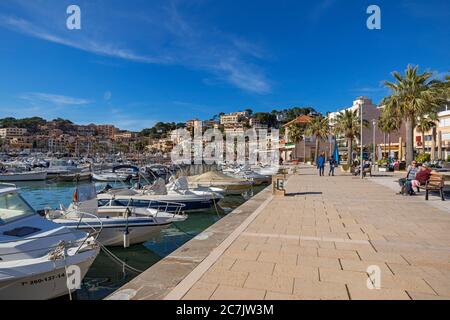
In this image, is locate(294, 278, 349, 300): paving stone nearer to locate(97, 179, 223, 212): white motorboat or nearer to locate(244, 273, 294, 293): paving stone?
locate(244, 273, 294, 293): paving stone

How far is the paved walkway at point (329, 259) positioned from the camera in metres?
4.44

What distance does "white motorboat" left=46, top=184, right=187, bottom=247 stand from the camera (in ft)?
34.1

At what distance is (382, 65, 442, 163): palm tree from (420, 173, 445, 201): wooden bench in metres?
14.2

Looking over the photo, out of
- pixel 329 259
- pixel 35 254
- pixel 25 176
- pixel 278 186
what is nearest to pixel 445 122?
pixel 278 186

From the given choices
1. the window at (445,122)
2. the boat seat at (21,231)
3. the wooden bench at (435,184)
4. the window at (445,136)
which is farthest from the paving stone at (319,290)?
the window at (445,136)

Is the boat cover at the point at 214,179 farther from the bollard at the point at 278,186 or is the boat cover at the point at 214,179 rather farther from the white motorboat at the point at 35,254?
the white motorboat at the point at 35,254

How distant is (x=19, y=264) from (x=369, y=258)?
627cm

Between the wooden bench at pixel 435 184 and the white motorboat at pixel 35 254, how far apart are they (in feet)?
41.9

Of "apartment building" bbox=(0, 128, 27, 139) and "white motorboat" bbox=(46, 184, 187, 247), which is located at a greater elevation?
"apartment building" bbox=(0, 128, 27, 139)

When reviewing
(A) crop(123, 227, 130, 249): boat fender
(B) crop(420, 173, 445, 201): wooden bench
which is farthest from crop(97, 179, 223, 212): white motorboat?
(B) crop(420, 173, 445, 201): wooden bench

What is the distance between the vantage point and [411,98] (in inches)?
1063

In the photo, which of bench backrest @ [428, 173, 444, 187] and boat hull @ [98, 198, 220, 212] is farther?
boat hull @ [98, 198, 220, 212]

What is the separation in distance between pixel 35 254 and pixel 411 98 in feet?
95.2

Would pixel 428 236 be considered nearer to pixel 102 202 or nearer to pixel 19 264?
pixel 19 264
